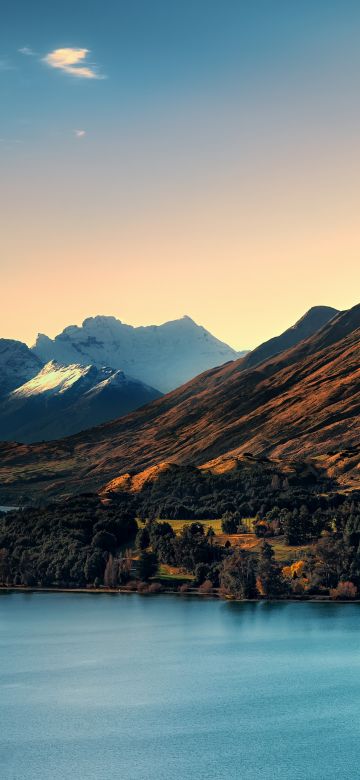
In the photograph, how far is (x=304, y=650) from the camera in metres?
178

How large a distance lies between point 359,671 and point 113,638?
4836cm

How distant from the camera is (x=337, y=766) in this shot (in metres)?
116

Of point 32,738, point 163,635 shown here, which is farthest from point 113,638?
point 32,738

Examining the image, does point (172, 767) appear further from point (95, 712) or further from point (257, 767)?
point (95, 712)

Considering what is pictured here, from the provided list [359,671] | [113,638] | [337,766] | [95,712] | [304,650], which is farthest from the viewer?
[113,638]

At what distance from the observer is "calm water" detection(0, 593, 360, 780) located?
118375mm

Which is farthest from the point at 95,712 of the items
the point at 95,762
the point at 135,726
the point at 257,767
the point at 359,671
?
the point at 359,671

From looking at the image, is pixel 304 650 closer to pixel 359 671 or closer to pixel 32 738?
pixel 359 671

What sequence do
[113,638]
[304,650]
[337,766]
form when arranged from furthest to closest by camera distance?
[113,638] → [304,650] → [337,766]

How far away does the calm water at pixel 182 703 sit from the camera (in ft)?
388

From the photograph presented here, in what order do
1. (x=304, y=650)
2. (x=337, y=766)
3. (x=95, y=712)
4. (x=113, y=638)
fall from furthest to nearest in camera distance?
(x=113, y=638) → (x=304, y=650) → (x=95, y=712) → (x=337, y=766)

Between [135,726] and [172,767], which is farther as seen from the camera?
[135,726]

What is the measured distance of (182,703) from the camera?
479 feet

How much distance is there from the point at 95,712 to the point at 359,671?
4345 centimetres
